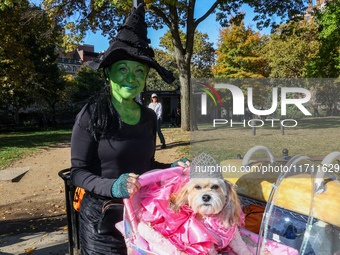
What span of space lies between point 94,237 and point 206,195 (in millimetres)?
798

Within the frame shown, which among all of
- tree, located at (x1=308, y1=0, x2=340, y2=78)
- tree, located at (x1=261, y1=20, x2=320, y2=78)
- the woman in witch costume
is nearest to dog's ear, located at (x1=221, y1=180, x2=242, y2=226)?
the woman in witch costume

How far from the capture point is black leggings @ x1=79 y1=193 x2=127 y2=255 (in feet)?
5.48

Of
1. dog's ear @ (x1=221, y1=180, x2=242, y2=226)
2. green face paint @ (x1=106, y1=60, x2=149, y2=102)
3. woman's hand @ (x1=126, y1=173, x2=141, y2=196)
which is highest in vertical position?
green face paint @ (x1=106, y1=60, x2=149, y2=102)

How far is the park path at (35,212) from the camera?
3.96 m

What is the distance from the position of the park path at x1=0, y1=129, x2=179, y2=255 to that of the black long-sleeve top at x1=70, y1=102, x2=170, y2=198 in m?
2.72

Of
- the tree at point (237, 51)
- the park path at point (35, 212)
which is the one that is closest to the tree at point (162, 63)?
the tree at point (237, 51)

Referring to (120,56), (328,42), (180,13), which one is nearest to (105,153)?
(120,56)

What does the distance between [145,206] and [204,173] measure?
358 millimetres

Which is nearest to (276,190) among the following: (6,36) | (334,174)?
(334,174)

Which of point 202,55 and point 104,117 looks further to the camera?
point 202,55

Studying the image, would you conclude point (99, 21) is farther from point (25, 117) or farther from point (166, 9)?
point (25, 117)

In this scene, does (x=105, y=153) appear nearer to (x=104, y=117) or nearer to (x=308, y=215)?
(x=104, y=117)

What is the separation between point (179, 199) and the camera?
1451 millimetres

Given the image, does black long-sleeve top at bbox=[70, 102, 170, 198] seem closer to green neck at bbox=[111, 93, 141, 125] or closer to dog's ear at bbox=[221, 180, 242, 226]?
green neck at bbox=[111, 93, 141, 125]
